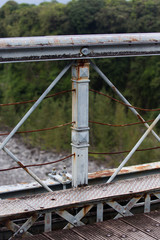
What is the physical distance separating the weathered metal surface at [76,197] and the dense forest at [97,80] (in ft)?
73.2

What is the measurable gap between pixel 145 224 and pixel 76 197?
0.60 meters

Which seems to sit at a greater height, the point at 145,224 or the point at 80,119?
the point at 80,119

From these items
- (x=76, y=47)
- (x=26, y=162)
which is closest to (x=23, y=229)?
(x=76, y=47)

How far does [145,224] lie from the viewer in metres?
4.07

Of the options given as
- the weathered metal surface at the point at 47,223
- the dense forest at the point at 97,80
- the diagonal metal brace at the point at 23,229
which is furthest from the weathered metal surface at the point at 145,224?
the dense forest at the point at 97,80

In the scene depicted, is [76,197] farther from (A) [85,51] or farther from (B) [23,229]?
(A) [85,51]

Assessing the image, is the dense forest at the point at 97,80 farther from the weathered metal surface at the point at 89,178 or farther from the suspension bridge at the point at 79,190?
the suspension bridge at the point at 79,190

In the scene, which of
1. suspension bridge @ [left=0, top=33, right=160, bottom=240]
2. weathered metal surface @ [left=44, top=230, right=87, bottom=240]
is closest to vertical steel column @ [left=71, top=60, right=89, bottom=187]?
suspension bridge @ [left=0, top=33, right=160, bottom=240]

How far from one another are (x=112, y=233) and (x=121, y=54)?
1570 mm

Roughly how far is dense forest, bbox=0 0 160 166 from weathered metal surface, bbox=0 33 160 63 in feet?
73.1

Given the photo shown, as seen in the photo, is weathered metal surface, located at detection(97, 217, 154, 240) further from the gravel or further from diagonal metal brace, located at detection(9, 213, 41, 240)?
the gravel

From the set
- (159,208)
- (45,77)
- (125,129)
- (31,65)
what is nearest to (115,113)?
(125,129)

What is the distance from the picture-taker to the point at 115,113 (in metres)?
31.6

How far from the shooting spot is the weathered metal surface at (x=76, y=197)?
148 inches
